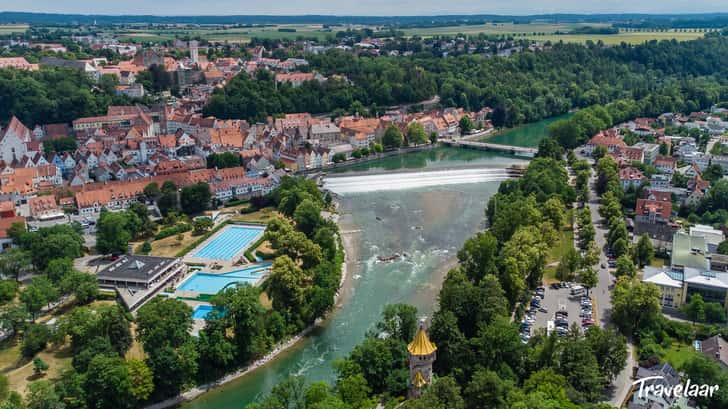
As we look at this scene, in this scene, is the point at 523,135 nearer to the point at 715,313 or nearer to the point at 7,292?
the point at 715,313

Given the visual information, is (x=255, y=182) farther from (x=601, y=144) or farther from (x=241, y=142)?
(x=601, y=144)

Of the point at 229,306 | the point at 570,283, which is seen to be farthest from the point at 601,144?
the point at 229,306

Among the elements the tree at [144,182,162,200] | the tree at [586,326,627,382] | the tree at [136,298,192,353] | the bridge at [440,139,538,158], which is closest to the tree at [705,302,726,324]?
the tree at [586,326,627,382]

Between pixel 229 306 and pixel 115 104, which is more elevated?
pixel 115 104

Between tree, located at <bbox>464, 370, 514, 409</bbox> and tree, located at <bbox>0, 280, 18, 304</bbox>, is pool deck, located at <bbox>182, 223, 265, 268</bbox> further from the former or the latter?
tree, located at <bbox>464, 370, 514, 409</bbox>

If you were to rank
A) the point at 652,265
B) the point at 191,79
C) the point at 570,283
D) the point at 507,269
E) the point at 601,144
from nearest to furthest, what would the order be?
the point at 507,269
the point at 570,283
the point at 652,265
the point at 601,144
the point at 191,79

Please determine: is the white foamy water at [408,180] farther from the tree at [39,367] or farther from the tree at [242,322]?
the tree at [39,367]
